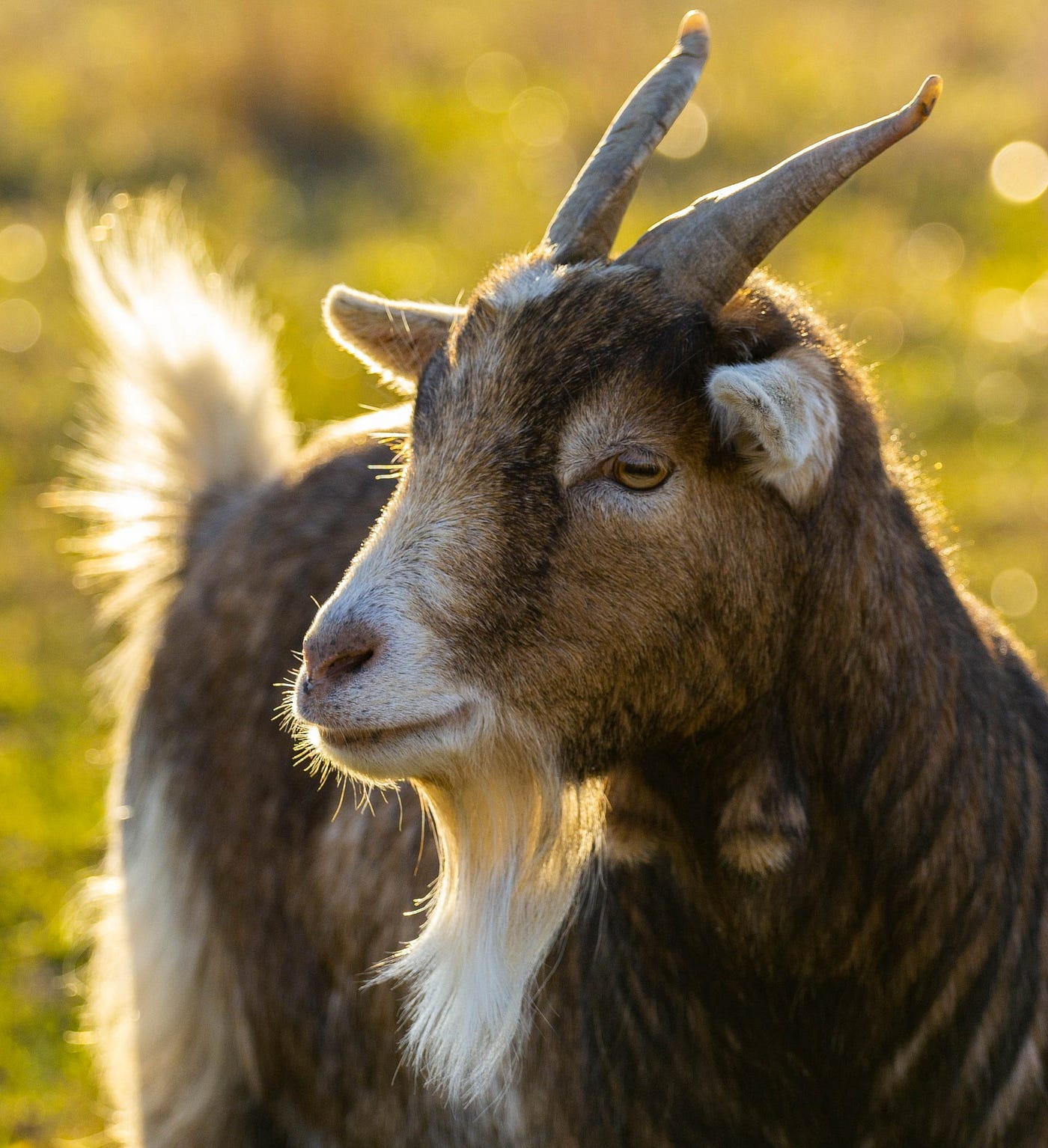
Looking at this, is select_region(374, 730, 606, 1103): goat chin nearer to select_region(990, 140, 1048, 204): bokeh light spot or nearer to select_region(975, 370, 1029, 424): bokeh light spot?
select_region(975, 370, 1029, 424): bokeh light spot

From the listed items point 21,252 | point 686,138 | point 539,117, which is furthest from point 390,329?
point 539,117

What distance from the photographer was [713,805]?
2408 mm

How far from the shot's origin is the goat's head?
86.1 inches

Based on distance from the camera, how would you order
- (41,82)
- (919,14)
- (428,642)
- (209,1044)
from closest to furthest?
(428,642) → (209,1044) → (41,82) → (919,14)

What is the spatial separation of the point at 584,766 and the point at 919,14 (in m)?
13.9

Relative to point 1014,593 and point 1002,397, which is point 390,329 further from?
point 1002,397

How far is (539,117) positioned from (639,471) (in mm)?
10647

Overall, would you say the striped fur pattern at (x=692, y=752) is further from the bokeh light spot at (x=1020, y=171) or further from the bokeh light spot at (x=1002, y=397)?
the bokeh light spot at (x=1020, y=171)

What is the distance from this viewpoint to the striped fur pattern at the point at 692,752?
7.37 ft

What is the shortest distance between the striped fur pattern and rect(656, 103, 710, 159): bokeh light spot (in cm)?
867

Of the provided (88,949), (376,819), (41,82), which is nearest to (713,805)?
(376,819)

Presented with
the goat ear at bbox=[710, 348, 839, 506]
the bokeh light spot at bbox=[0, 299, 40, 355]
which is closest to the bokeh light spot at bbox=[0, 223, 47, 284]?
the bokeh light spot at bbox=[0, 299, 40, 355]

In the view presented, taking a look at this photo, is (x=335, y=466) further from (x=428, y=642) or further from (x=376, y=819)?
(x=428, y=642)

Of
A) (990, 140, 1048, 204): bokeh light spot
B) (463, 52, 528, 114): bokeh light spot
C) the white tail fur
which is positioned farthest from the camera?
(463, 52, 528, 114): bokeh light spot
